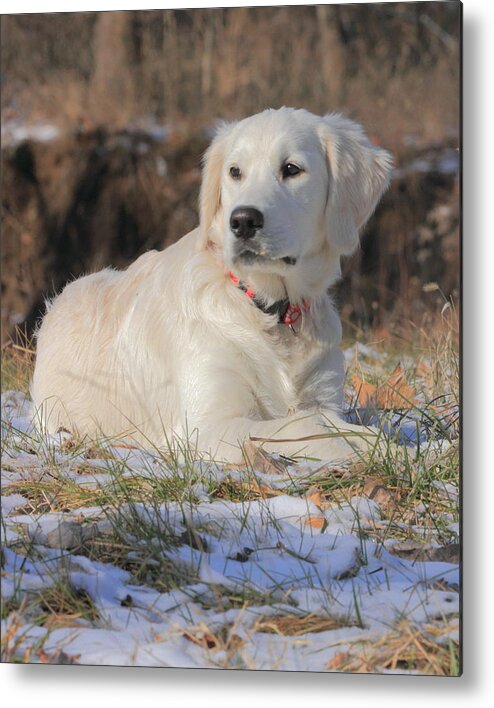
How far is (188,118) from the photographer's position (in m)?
5.45

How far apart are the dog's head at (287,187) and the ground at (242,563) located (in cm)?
61

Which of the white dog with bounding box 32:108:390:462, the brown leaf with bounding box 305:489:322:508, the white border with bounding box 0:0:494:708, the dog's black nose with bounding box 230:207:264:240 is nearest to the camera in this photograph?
the white border with bounding box 0:0:494:708

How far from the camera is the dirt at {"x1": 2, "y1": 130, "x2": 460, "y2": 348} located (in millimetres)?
5520

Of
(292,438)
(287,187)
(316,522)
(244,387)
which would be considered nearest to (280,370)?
(244,387)

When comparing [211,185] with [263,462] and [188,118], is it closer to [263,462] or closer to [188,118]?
[263,462]

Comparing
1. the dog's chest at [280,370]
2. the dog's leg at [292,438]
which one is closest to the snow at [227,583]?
the dog's leg at [292,438]

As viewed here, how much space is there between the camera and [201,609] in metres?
3.12

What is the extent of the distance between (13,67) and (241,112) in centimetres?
100

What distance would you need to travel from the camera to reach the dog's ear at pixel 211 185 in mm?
3846

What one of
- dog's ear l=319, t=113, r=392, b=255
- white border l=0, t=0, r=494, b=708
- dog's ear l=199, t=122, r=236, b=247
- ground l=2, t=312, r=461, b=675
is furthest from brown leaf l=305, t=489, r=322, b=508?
dog's ear l=199, t=122, r=236, b=247

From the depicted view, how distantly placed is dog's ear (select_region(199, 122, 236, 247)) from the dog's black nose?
1.25 feet

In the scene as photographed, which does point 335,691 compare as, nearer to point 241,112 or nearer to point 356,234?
point 356,234

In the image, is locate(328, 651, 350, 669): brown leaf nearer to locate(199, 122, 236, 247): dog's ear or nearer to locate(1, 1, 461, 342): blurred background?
locate(199, 122, 236, 247): dog's ear

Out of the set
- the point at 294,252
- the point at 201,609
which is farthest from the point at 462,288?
the point at 201,609
